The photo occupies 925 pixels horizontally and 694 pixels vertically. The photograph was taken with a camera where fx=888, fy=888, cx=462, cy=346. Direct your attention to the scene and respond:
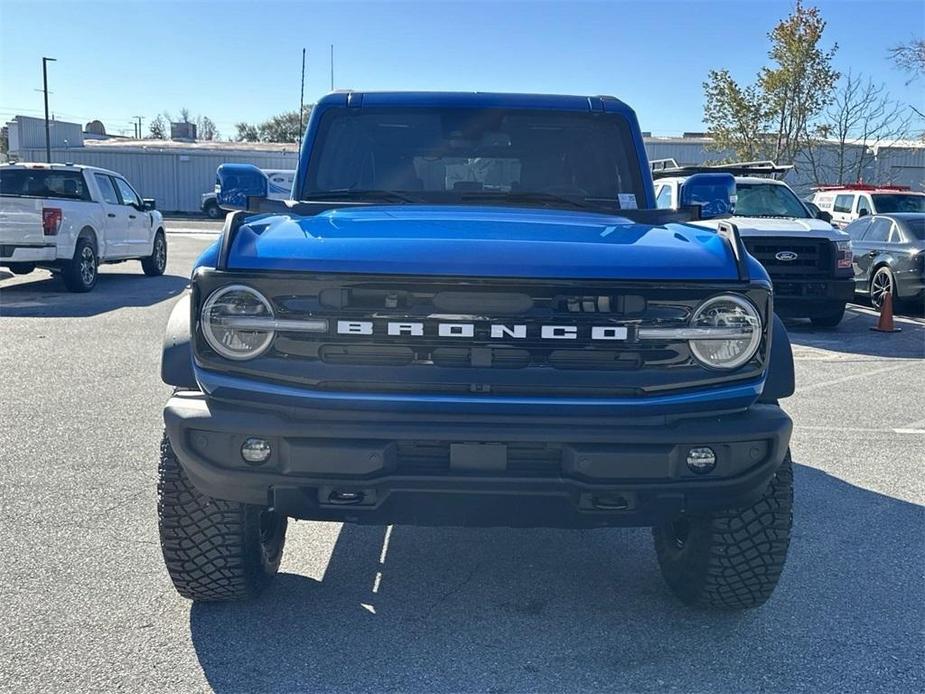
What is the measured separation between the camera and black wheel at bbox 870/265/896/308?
12.5 metres

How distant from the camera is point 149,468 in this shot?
16.9 ft

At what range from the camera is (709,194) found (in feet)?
14.4

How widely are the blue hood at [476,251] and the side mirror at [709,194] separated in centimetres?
112

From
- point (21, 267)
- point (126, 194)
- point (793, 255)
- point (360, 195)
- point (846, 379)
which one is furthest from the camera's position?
point (126, 194)

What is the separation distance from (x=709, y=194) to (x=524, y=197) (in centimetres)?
94

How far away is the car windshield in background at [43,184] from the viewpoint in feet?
44.1

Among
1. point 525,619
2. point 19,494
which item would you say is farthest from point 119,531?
point 525,619

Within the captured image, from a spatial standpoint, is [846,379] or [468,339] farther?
[846,379]

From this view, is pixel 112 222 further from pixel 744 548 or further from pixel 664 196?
pixel 744 548

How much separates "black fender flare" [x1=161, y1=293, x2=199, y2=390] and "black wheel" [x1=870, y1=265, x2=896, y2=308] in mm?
11498

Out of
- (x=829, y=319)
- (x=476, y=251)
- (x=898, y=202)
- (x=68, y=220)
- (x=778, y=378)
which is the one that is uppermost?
(x=898, y=202)

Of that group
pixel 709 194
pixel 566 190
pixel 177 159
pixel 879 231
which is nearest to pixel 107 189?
pixel 879 231

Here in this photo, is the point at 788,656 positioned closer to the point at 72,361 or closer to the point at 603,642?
the point at 603,642

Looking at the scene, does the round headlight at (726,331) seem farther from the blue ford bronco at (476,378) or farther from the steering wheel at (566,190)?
the steering wheel at (566,190)
